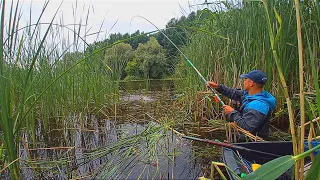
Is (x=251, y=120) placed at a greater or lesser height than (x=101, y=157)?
greater

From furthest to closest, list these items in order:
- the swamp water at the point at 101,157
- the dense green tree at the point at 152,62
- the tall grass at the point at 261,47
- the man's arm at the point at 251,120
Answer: the dense green tree at the point at 152,62 → the tall grass at the point at 261,47 → the man's arm at the point at 251,120 → the swamp water at the point at 101,157

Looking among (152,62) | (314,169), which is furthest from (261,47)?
(152,62)

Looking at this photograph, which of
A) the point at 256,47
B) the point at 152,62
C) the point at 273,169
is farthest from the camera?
the point at 152,62

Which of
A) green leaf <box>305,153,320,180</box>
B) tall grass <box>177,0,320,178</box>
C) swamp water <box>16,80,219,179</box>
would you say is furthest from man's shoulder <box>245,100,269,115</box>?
green leaf <box>305,153,320,180</box>

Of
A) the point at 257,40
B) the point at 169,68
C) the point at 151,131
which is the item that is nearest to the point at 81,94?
the point at 151,131

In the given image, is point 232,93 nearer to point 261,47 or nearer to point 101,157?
point 261,47

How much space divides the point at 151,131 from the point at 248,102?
3.56 feet

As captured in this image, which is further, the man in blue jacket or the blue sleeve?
the blue sleeve

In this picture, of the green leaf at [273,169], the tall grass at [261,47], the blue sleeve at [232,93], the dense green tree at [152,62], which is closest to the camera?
the green leaf at [273,169]

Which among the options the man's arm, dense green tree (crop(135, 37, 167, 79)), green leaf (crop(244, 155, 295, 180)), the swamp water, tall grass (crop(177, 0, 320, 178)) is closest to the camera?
green leaf (crop(244, 155, 295, 180))

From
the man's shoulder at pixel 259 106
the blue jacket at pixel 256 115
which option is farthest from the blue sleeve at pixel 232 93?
the man's shoulder at pixel 259 106

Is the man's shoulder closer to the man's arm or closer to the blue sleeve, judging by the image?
the man's arm

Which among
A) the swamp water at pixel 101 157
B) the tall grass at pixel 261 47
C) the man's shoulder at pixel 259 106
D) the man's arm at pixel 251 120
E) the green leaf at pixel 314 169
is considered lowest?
the swamp water at pixel 101 157

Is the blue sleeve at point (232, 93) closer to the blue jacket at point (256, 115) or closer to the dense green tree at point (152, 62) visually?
the blue jacket at point (256, 115)
